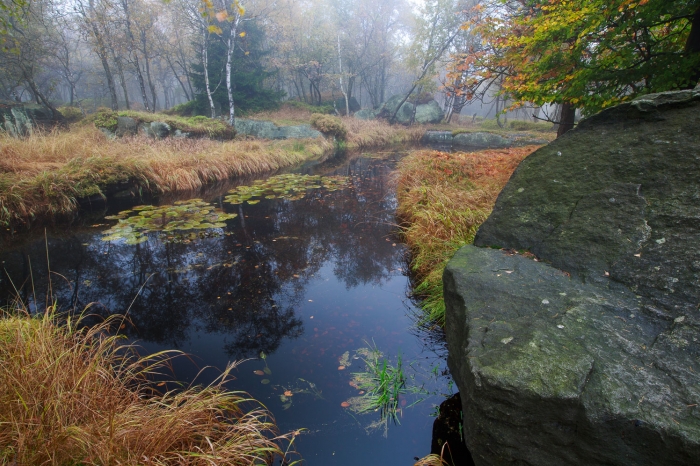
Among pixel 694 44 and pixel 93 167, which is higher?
pixel 694 44

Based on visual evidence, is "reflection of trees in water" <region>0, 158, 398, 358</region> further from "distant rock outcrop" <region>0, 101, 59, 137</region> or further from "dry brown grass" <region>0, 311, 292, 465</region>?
"distant rock outcrop" <region>0, 101, 59, 137</region>

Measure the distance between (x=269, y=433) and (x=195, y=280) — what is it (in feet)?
9.01

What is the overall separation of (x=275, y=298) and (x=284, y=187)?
5986 mm

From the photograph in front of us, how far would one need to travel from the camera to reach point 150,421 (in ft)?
6.63

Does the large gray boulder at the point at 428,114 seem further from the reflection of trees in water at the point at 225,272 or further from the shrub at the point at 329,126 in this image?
the reflection of trees in water at the point at 225,272

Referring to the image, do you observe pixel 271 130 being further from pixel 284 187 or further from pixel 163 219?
pixel 163 219

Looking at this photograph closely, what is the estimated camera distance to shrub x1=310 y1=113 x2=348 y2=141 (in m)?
18.3

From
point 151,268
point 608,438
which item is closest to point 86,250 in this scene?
point 151,268

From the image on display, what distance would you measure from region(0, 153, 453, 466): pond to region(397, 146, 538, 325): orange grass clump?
31 centimetres

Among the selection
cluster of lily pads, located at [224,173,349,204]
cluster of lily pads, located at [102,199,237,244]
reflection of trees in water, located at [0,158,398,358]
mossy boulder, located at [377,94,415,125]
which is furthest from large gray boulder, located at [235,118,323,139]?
reflection of trees in water, located at [0,158,398,358]

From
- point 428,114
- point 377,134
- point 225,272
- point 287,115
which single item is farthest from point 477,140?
point 225,272

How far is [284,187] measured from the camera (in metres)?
9.78

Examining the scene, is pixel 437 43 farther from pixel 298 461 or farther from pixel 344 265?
pixel 298 461

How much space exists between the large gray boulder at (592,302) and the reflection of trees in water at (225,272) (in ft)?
→ 7.08
